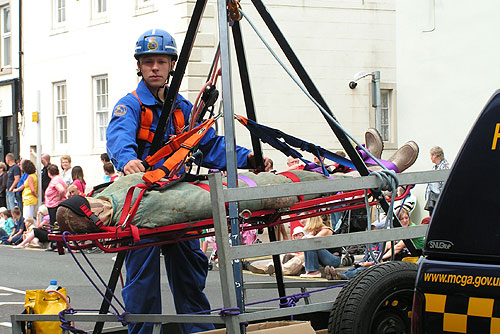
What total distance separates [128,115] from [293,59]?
3.69ft

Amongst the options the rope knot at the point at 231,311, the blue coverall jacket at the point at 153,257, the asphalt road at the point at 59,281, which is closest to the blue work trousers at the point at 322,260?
the asphalt road at the point at 59,281

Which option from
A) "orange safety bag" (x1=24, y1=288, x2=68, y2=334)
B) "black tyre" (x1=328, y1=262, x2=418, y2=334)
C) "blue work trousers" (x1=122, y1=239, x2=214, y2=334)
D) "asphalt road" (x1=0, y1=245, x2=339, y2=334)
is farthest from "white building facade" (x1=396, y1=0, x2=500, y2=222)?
"black tyre" (x1=328, y1=262, x2=418, y2=334)

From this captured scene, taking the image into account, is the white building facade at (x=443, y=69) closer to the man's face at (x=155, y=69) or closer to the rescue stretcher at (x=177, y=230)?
the man's face at (x=155, y=69)

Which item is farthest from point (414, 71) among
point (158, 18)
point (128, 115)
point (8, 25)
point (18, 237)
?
point (8, 25)

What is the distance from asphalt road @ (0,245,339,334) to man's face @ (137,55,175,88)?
11.4 ft

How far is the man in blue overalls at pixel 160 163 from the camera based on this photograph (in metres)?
5.30

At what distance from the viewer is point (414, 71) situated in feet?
56.1

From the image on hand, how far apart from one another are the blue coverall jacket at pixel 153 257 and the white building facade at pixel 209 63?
1488 cm

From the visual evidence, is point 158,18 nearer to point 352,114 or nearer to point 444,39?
point 352,114

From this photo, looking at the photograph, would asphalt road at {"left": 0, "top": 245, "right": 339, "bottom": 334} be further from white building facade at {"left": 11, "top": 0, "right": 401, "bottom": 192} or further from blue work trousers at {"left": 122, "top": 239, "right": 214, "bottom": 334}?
white building facade at {"left": 11, "top": 0, "right": 401, "bottom": 192}

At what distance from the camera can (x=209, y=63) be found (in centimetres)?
2127

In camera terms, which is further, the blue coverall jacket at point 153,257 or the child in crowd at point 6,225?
the child in crowd at point 6,225

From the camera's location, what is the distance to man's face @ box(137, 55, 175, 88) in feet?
18.3

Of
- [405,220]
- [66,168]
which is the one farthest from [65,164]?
[405,220]
